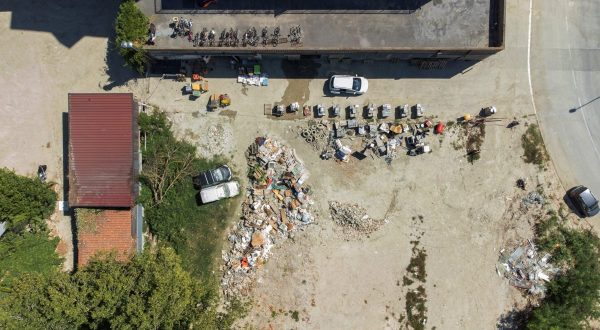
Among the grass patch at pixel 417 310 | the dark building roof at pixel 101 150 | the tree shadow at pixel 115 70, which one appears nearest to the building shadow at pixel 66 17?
the tree shadow at pixel 115 70

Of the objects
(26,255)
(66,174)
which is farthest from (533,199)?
(26,255)

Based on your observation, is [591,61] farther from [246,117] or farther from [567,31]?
[246,117]

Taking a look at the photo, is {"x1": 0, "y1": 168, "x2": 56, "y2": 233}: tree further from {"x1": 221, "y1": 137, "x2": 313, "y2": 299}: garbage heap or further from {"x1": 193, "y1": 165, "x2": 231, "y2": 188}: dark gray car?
{"x1": 221, "y1": 137, "x2": 313, "y2": 299}: garbage heap

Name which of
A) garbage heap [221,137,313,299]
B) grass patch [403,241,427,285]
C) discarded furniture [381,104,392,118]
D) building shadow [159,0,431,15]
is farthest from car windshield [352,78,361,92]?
grass patch [403,241,427,285]

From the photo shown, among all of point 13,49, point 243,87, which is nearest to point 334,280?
point 243,87

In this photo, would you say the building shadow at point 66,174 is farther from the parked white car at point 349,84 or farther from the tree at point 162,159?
the parked white car at point 349,84

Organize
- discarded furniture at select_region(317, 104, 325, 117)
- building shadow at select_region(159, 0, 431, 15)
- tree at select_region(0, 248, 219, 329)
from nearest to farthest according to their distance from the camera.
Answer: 1. tree at select_region(0, 248, 219, 329)
2. building shadow at select_region(159, 0, 431, 15)
3. discarded furniture at select_region(317, 104, 325, 117)

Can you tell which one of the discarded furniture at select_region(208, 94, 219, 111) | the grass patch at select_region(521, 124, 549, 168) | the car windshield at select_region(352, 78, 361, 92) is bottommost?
the grass patch at select_region(521, 124, 549, 168)
